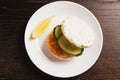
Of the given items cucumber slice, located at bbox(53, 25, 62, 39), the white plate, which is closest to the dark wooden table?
the white plate

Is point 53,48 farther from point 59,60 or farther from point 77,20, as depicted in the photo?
point 77,20

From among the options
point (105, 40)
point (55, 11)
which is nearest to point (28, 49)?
point (55, 11)

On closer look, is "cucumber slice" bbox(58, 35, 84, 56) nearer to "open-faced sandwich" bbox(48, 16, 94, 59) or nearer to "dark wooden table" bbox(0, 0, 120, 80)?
"open-faced sandwich" bbox(48, 16, 94, 59)

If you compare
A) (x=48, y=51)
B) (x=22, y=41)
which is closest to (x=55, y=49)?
(x=48, y=51)

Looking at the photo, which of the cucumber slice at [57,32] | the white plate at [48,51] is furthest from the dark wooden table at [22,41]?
the cucumber slice at [57,32]

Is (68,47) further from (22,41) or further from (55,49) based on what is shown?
(22,41)

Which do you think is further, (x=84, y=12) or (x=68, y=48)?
(x=84, y=12)
